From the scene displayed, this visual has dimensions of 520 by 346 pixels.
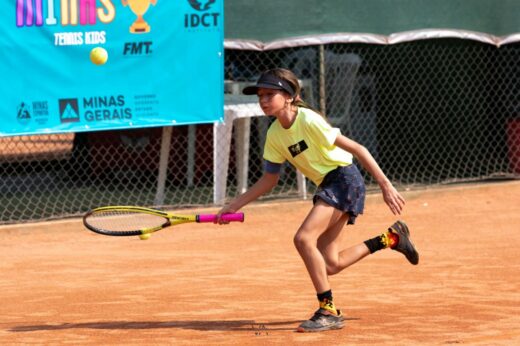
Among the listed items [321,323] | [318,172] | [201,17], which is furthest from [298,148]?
[201,17]

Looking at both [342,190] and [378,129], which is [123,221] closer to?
[342,190]

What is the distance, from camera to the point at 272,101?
21.2 ft

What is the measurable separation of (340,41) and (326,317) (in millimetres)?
5383

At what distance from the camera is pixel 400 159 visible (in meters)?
13.4

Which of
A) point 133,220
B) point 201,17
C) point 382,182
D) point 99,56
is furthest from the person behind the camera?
point 201,17

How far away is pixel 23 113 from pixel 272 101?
4086 millimetres

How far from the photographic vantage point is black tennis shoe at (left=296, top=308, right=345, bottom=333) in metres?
6.41

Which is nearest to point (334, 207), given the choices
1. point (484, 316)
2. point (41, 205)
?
point (484, 316)

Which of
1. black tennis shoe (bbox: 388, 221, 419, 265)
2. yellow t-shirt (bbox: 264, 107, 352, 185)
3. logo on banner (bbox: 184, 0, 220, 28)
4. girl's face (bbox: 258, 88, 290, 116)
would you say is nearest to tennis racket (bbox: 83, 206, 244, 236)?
yellow t-shirt (bbox: 264, 107, 352, 185)

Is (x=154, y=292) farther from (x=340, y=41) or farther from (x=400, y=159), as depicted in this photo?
(x=400, y=159)

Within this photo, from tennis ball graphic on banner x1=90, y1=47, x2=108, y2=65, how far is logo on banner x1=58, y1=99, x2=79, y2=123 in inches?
14.7

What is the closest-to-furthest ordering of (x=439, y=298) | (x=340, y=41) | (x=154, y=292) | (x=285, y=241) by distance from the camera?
(x=439, y=298) → (x=154, y=292) → (x=285, y=241) → (x=340, y=41)

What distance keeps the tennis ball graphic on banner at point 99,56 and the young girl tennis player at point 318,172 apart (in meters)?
3.87

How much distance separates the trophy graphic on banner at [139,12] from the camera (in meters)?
10.4
